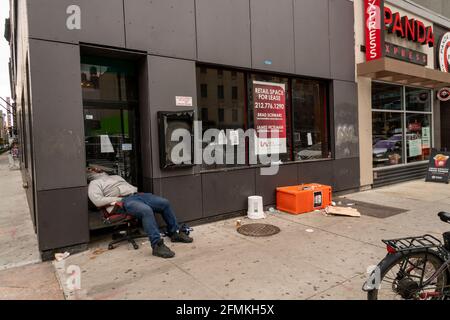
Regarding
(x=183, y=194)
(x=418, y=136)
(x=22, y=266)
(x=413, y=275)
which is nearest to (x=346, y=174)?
(x=418, y=136)

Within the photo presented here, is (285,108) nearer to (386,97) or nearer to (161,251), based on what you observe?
(386,97)

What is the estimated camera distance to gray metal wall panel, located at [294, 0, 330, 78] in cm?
711

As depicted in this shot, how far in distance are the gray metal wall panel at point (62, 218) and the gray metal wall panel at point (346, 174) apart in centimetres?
592

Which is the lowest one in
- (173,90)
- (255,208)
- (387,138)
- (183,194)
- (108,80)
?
(255,208)

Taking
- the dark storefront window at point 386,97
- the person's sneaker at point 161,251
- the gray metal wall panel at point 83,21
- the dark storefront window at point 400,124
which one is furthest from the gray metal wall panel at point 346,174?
the gray metal wall panel at point 83,21

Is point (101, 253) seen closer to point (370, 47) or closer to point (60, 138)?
point (60, 138)

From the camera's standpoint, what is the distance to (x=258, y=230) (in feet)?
17.4

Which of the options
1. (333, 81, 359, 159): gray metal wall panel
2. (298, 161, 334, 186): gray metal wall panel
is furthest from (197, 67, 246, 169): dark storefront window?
(333, 81, 359, 159): gray metal wall panel

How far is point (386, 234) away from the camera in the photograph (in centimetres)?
495

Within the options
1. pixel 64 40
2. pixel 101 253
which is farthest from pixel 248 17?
pixel 101 253

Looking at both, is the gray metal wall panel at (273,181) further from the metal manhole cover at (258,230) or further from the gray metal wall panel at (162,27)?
the gray metal wall panel at (162,27)

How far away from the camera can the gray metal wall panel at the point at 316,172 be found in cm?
733

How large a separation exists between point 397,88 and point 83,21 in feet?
30.6
